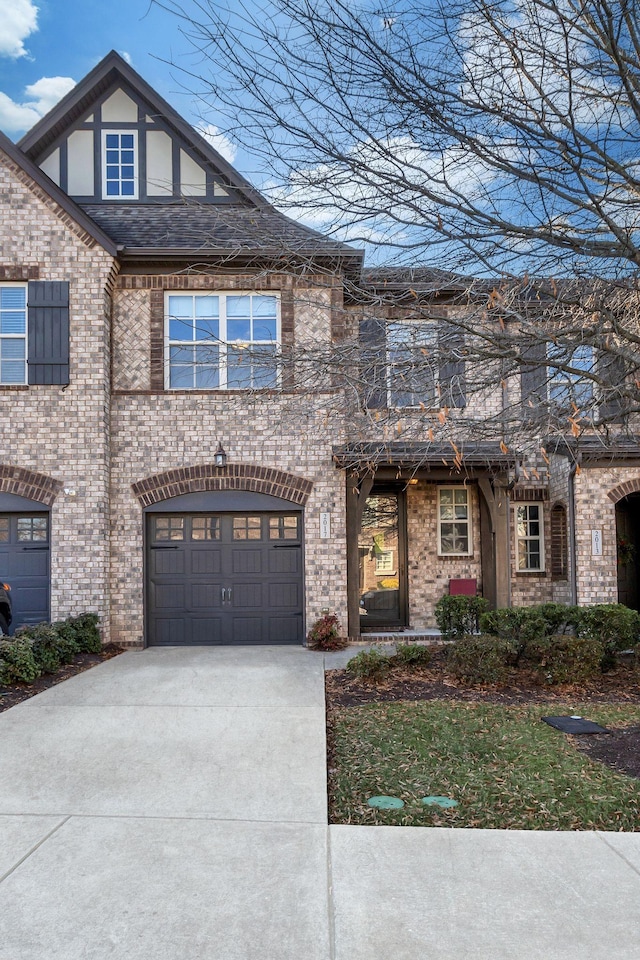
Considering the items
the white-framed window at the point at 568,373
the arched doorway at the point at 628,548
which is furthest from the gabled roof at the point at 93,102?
the arched doorway at the point at 628,548

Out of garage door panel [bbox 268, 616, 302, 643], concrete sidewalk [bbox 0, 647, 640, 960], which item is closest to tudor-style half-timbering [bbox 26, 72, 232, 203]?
garage door panel [bbox 268, 616, 302, 643]

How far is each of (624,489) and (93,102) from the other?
39.3 feet

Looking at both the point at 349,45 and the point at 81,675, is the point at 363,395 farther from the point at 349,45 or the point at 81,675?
the point at 81,675

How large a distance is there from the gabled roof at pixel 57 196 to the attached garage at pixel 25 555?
4.37 metres

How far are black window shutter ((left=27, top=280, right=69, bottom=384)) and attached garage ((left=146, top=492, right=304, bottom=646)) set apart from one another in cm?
284

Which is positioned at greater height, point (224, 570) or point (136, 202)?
point (136, 202)

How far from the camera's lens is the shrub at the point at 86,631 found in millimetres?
10440

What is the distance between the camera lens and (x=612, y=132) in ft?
16.7

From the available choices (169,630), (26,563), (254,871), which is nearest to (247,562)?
(169,630)

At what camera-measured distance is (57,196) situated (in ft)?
37.8

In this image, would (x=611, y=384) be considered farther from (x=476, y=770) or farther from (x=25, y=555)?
(x=25, y=555)

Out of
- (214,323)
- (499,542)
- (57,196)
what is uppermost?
(57,196)

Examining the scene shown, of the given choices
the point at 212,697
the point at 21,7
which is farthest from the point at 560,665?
the point at 21,7

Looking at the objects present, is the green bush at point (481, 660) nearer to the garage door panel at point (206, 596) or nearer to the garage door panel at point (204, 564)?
the garage door panel at point (206, 596)
